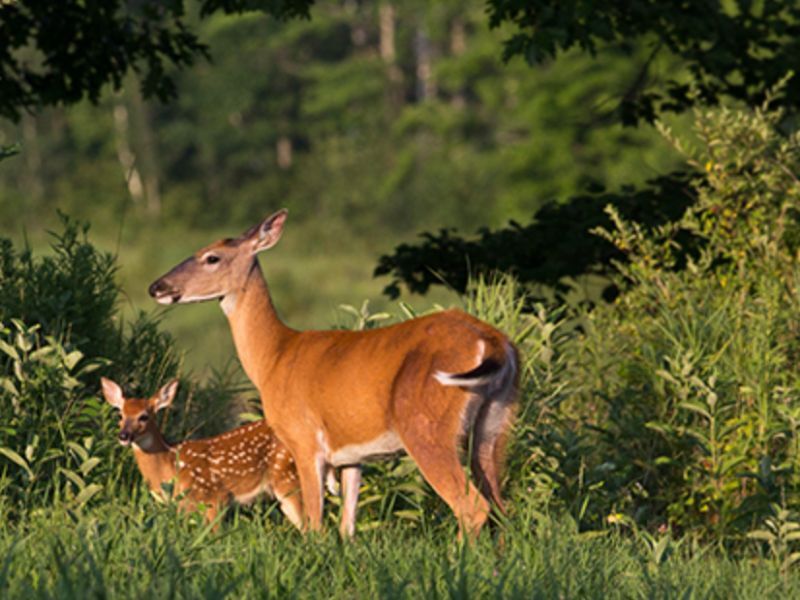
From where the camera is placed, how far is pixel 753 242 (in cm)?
1070

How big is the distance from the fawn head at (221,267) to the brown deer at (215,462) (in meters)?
0.65

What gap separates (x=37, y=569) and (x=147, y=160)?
5270cm

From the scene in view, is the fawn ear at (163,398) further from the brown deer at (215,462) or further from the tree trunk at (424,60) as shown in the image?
the tree trunk at (424,60)

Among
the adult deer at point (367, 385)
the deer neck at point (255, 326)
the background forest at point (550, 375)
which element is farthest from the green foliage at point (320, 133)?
the adult deer at point (367, 385)

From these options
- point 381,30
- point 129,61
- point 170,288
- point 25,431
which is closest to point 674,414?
point 170,288

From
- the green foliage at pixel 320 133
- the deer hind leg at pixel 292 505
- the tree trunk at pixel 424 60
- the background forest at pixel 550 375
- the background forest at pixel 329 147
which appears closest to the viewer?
the background forest at pixel 550 375

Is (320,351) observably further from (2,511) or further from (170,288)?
(2,511)

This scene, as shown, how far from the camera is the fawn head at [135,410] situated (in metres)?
8.23

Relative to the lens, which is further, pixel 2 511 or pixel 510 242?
pixel 510 242

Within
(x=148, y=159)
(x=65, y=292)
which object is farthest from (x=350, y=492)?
(x=148, y=159)

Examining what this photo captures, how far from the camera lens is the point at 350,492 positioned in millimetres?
7566

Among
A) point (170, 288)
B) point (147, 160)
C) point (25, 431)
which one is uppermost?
point (170, 288)

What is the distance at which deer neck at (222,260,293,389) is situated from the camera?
7934 mm

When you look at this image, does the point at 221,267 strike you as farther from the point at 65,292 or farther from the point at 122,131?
the point at 122,131
